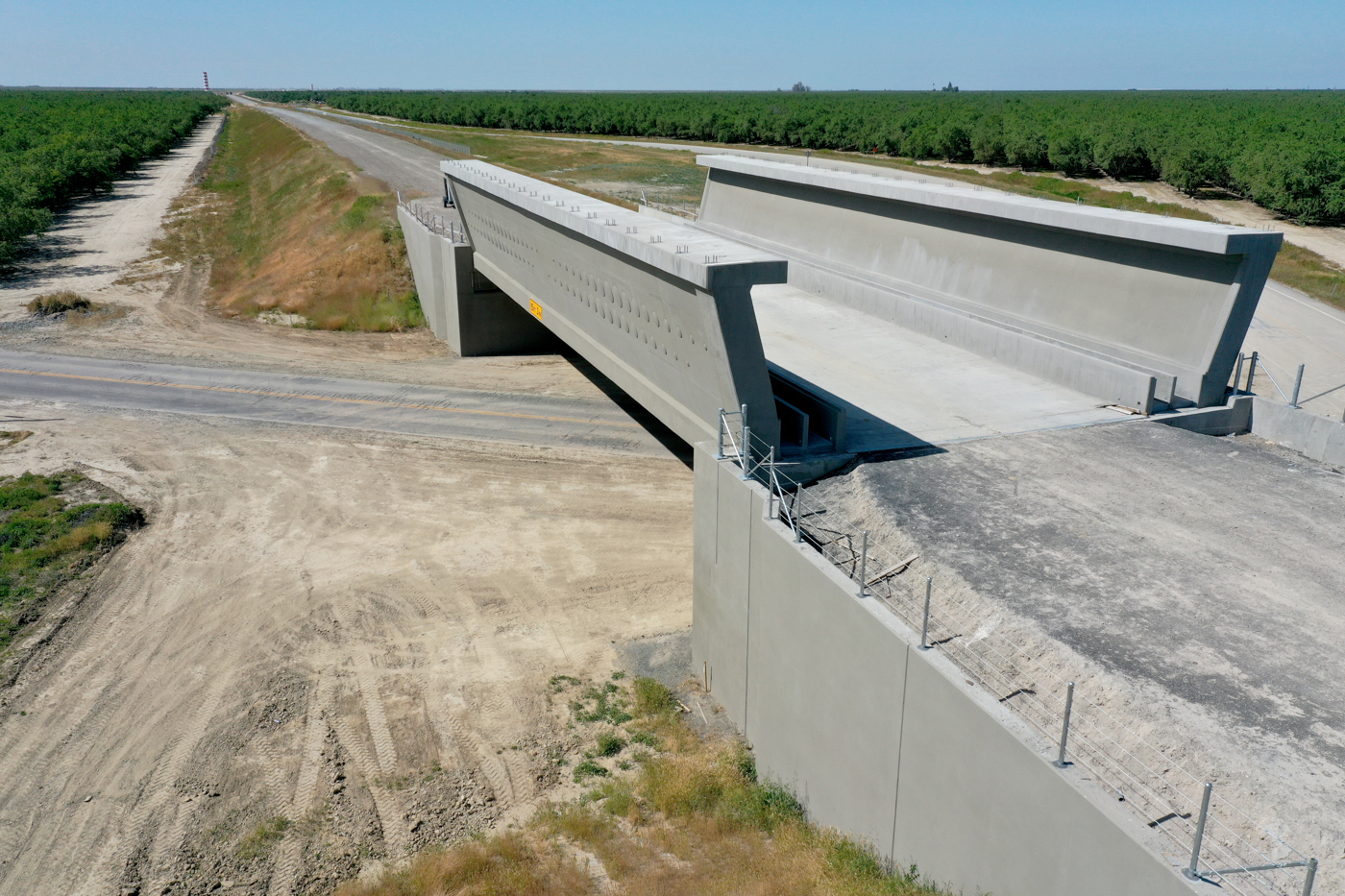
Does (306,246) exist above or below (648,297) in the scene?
below

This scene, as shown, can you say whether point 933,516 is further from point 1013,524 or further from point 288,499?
point 288,499

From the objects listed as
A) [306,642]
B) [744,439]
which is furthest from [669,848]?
[306,642]

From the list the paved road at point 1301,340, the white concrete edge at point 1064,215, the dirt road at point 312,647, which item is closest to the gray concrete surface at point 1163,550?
the white concrete edge at point 1064,215

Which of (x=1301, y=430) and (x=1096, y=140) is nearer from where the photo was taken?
(x=1301, y=430)

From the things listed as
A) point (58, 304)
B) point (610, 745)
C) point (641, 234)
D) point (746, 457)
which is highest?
point (641, 234)

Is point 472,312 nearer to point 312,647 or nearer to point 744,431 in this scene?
point 312,647

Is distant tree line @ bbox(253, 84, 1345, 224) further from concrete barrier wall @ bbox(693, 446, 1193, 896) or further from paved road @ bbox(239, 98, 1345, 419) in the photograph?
concrete barrier wall @ bbox(693, 446, 1193, 896)

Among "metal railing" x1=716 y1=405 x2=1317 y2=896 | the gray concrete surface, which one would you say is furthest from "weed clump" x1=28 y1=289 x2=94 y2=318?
the gray concrete surface
